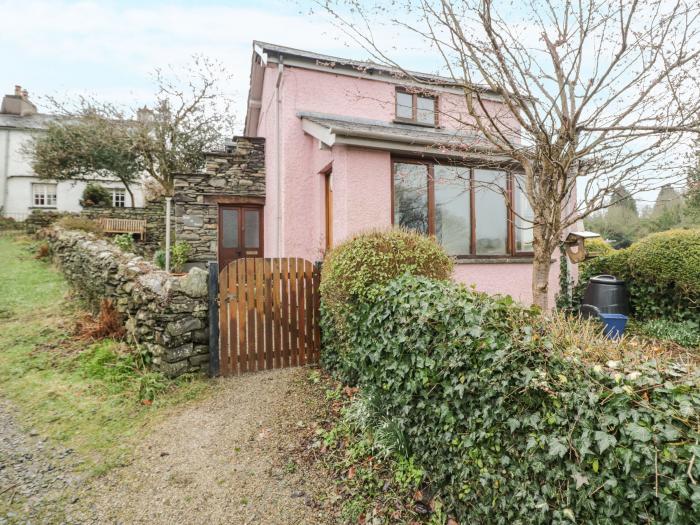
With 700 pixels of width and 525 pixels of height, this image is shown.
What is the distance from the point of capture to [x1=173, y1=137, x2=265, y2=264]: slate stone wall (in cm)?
1088

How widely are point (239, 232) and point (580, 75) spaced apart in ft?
31.8

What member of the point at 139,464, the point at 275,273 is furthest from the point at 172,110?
the point at 139,464

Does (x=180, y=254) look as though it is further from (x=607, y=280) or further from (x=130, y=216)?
(x=607, y=280)

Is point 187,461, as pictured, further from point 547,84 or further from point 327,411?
point 547,84

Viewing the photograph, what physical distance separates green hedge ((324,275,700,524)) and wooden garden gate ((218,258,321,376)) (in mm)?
2233

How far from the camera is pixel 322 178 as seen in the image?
27.4 feet

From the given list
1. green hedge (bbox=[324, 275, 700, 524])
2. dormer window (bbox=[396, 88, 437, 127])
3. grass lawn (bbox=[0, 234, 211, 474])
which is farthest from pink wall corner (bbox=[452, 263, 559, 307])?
grass lawn (bbox=[0, 234, 211, 474])

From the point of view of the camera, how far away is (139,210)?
53.5 ft

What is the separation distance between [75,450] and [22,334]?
385cm

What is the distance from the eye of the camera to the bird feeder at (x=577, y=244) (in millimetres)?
7121

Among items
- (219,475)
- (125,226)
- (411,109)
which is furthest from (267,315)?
(125,226)

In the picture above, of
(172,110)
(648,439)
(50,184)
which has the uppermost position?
(172,110)

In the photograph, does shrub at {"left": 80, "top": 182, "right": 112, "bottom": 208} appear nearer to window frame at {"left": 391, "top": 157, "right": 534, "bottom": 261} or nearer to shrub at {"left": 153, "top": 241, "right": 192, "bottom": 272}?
shrub at {"left": 153, "top": 241, "right": 192, "bottom": 272}

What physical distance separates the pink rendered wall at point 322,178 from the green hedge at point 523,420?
396 cm
